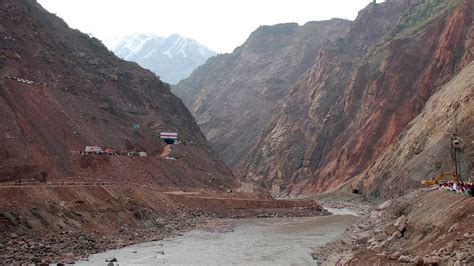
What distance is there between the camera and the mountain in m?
76.1

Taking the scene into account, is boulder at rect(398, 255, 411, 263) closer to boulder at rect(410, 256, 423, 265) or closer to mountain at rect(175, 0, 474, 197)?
boulder at rect(410, 256, 423, 265)

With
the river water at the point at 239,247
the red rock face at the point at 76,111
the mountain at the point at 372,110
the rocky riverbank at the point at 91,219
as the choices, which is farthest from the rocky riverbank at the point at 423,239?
the red rock face at the point at 76,111

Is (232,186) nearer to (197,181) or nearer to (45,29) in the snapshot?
(197,181)

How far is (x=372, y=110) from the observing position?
114 meters

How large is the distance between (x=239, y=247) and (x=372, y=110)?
79.8 metres

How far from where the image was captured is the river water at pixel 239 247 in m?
34.1

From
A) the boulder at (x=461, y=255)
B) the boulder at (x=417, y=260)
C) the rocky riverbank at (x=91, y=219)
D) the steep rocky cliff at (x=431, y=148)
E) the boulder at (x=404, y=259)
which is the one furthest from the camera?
the steep rocky cliff at (x=431, y=148)

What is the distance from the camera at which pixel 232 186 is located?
92062mm

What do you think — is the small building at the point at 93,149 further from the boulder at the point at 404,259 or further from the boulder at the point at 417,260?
the boulder at the point at 417,260

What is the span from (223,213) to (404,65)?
63.2 meters

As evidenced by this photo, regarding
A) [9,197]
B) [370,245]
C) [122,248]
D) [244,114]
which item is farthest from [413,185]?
[244,114]

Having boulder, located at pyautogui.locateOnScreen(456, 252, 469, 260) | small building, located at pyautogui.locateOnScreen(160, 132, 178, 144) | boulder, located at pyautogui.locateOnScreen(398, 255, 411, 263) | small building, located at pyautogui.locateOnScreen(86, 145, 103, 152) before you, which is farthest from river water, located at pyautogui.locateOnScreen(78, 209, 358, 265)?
small building, located at pyautogui.locateOnScreen(160, 132, 178, 144)

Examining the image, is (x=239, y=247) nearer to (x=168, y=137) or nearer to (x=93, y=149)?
(x=93, y=149)

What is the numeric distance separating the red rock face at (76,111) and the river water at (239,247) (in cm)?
2121
